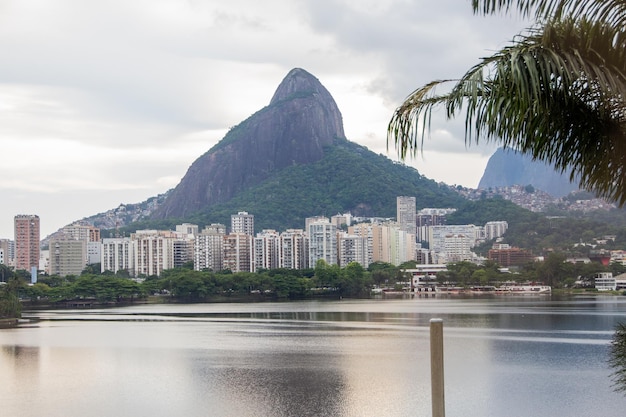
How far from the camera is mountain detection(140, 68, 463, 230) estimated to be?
154 m

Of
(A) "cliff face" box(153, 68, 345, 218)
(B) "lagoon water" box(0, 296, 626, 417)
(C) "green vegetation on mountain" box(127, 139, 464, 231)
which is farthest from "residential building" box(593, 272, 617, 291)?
(A) "cliff face" box(153, 68, 345, 218)

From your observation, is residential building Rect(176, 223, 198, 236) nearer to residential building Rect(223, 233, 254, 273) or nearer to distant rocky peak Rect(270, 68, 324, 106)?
residential building Rect(223, 233, 254, 273)

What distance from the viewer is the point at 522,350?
24328 mm

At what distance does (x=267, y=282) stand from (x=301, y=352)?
165 ft

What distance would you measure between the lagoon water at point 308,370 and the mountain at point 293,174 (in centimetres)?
11573

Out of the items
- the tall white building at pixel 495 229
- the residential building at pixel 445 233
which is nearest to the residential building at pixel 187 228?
the residential building at pixel 445 233

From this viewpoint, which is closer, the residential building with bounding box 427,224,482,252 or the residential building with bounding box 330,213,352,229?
the residential building with bounding box 427,224,482,252

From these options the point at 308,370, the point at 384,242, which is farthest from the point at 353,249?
the point at 308,370

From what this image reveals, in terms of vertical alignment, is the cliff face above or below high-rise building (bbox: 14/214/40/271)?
above

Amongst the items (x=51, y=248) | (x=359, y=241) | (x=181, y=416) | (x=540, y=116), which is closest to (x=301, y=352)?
(x=181, y=416)

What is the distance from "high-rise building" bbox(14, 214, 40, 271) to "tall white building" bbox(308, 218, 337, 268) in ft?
134

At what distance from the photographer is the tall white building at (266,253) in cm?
10650

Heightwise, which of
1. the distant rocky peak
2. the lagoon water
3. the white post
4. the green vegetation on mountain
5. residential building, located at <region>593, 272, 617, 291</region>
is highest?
the distant rocky peak

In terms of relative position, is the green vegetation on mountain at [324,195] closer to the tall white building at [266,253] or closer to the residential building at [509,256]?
the tall white building at [266,253]
